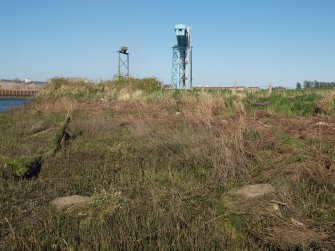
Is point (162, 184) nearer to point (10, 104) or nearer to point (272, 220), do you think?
point (272, 220)

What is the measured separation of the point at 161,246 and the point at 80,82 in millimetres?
28969

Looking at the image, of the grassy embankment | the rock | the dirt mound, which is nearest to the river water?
the grassy embankment

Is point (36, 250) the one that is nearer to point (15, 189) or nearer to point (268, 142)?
point (15, 189)

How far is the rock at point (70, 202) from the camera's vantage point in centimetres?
463

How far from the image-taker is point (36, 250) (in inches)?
138

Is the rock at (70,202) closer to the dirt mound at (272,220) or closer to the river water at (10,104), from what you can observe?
the dirt mound at (272,220)

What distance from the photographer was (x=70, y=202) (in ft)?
15.5

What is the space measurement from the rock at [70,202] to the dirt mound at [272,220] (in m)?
1.74

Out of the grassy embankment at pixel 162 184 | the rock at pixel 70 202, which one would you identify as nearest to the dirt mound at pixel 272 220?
the grassy embankment at pixel 162 184

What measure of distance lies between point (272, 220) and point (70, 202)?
243 cm

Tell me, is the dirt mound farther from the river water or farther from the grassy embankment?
the river water

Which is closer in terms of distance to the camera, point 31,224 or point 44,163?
point 31,224

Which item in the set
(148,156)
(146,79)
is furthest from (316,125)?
(146,79)

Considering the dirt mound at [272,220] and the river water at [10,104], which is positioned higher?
the dirt mound at [272,220]
